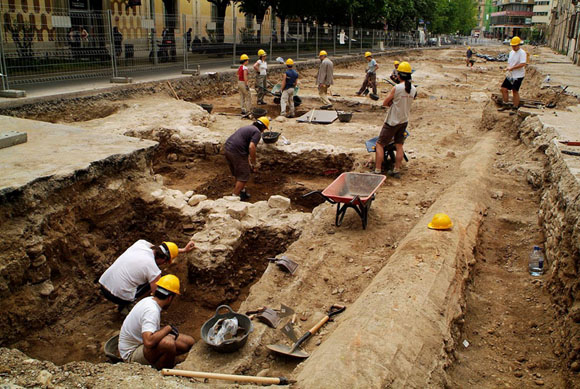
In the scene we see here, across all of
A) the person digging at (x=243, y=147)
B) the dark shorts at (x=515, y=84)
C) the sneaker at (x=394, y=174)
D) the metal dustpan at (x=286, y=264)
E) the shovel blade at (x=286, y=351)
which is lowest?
the shovel blade at (x=286, y=351)

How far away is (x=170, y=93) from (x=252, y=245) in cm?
916

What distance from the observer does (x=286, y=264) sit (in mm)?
5777

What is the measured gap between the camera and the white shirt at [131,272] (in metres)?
5.48

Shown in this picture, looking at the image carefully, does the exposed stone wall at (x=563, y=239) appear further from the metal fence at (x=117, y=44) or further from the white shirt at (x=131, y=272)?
the metal fence at (x=117, y=44)

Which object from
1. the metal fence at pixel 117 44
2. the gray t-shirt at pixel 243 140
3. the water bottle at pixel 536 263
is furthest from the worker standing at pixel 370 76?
the water bottle at pixel 536 263

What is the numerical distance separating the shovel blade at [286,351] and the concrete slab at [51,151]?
358cm

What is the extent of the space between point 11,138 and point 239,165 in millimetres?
3860

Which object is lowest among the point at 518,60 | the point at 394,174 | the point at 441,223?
the point at 394,174

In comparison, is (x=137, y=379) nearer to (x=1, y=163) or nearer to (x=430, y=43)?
(x=1, y=163)

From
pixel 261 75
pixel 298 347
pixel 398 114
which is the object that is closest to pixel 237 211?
pixel 298 347

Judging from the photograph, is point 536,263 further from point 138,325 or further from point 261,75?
point 261,75

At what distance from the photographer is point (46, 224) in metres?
5.76

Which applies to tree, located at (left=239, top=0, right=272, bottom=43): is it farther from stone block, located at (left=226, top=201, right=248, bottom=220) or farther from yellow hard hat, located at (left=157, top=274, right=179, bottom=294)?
yellow hard hat, located at (left=157, top=274, right=179, bottom=294)

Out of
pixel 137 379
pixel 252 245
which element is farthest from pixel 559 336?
pixel 252 245
